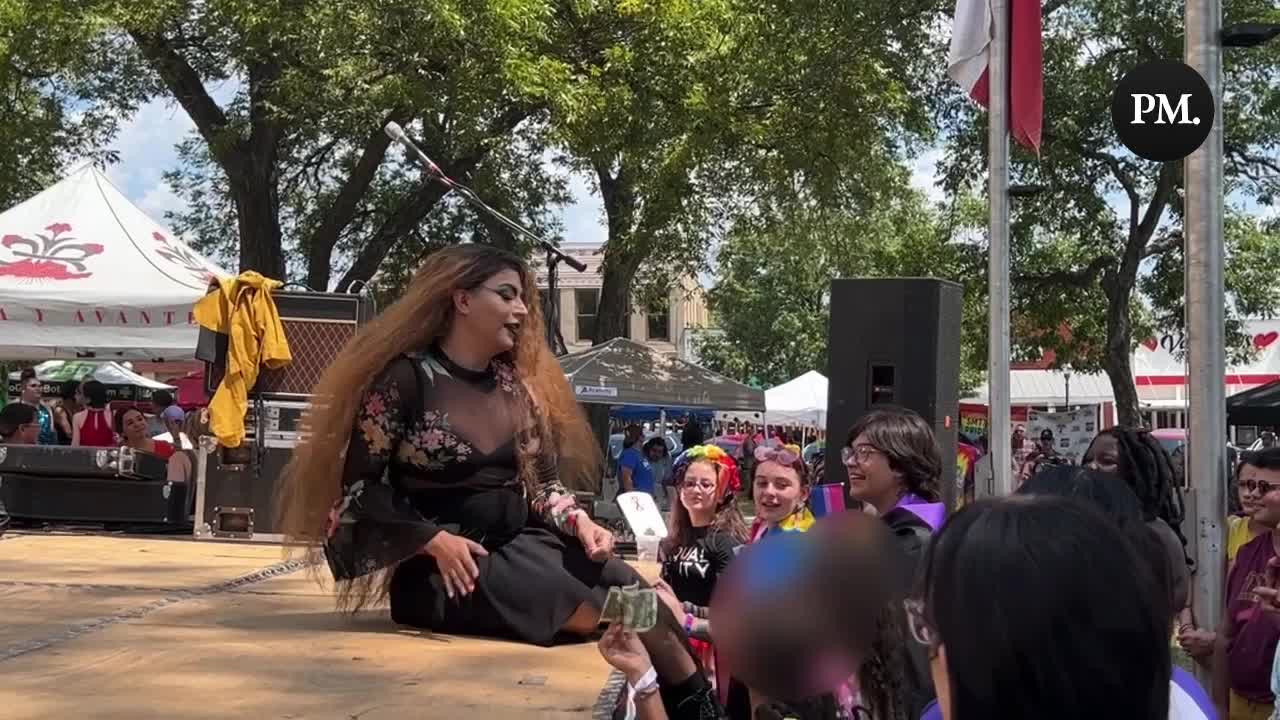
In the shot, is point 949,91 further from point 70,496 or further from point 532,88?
point 70,496

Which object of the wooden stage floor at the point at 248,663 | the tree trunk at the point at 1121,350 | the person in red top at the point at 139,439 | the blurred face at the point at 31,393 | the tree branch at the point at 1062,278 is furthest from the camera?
the tree branch at the point at 1062,278

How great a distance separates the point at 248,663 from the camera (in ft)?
11.4

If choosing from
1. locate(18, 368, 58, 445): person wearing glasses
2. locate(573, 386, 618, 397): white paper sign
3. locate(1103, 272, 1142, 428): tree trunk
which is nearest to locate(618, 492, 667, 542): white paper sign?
locate(18, 368, 58, 445): person wearing glasses

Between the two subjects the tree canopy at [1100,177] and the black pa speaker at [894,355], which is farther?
the tree canopy at [1100,177]

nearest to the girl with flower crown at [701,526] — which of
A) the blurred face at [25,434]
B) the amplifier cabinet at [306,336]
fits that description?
the amplifier cabinet at [306,336]

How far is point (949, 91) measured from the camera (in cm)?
1966

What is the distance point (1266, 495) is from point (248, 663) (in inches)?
116

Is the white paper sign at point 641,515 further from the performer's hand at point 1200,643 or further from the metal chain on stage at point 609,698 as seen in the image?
the performer's hand at point 1200,643

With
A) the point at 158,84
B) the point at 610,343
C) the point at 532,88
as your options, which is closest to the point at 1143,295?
the point at 610,343

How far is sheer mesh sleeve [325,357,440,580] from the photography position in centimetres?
359

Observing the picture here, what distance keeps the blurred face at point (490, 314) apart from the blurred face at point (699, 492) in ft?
3.31

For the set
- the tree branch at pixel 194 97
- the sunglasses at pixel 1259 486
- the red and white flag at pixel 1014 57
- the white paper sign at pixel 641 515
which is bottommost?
the white paper sign at pixel 641 515

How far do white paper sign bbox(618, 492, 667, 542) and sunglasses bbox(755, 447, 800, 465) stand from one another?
1.97 feet

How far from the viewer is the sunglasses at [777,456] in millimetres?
4410
